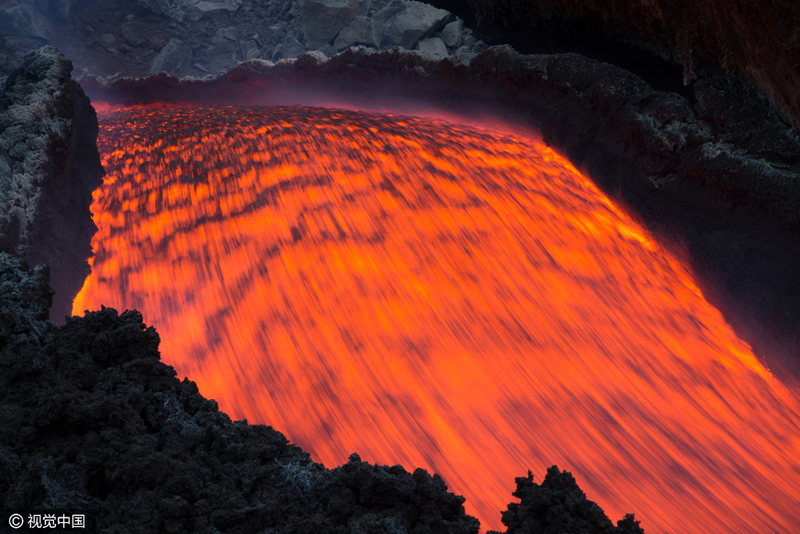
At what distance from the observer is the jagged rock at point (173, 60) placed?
6.62 metres

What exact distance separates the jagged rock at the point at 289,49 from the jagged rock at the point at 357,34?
50 centimetres

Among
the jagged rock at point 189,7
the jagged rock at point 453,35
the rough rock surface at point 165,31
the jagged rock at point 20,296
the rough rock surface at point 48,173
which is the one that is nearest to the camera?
the jagged rock at point 20,296

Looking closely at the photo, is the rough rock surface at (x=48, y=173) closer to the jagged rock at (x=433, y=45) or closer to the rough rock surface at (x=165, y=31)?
the jagged rock at (x=433, y=45)

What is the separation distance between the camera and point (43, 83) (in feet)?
5.25

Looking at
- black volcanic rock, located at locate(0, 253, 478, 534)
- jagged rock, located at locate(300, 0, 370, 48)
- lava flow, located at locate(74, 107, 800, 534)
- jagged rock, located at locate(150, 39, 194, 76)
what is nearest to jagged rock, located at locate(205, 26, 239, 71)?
jagged rock, located at locate(150, 39, 194, 76)

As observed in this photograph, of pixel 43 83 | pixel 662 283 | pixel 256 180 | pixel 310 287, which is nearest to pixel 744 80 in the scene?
pixel 662 283

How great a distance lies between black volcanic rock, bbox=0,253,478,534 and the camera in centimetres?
65

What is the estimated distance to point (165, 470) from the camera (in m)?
0.69

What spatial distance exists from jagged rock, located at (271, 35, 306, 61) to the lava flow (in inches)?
191

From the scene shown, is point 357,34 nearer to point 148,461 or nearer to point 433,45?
point 433,45

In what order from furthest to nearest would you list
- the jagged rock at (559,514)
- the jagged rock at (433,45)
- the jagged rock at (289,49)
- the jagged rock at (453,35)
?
1. the jagged rock at (289,49)
2. the jagged rock at (453,35)
3. the jagged rock at (433,45)
4. the jagged rock at (559,514)

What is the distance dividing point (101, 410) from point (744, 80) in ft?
5.26

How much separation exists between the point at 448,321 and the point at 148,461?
30.0 inches

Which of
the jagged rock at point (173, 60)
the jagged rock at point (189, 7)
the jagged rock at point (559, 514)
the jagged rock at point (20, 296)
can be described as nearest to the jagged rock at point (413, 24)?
the jagged rock at point (173, 60)
